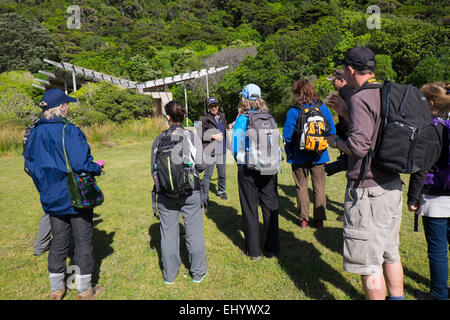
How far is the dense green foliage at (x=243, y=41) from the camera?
54.5 ft

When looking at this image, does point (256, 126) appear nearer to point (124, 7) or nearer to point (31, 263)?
point (31, 263)

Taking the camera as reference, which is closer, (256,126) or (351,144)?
(351,144)

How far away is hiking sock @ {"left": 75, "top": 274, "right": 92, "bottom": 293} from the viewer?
2439mm

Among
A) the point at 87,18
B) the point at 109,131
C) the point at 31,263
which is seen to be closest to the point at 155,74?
the point at 109,131

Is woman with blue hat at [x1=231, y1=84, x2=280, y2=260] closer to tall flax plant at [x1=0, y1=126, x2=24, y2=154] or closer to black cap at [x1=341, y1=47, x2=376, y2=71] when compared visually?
black cap at [x1=341, y1=47, x2=376, y2=71]

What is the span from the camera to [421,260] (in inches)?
117

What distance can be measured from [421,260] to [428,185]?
1.32m

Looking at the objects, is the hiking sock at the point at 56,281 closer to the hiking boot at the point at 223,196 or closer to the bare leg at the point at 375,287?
the bare leg at the point at 375,287

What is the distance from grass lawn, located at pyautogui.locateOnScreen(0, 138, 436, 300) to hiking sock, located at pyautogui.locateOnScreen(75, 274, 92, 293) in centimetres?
22

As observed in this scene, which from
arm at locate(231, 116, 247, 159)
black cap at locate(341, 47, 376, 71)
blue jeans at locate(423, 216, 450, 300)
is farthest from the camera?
arm at locate(231, 116, 247, 159)

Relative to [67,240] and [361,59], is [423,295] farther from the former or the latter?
[67,240]

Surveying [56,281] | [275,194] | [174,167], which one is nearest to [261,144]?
[275,194]

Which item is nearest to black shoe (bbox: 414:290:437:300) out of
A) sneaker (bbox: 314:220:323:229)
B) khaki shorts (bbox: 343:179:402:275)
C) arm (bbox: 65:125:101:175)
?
khaki shorts (bbox: 343:179:402:275)

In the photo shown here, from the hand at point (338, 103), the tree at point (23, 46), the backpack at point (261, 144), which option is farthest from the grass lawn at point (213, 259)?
the tree at point (23, 46)
